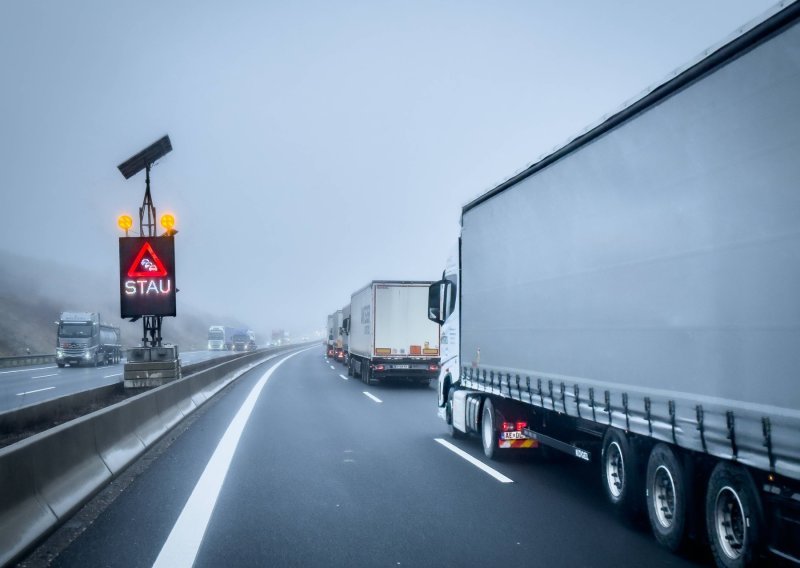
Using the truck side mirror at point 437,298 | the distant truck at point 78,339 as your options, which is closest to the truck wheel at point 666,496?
the truck side mirror at point 437,298

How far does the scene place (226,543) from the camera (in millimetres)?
5859

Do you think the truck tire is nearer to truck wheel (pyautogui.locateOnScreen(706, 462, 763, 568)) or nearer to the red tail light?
the red tail light

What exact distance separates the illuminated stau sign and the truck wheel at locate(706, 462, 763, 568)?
18.0m

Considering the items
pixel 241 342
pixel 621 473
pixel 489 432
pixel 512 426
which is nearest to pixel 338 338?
pixel 241 342

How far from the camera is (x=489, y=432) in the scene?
10.1 metres

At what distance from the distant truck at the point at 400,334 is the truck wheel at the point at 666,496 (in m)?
17.8

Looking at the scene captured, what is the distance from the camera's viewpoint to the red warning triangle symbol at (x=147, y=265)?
2058 cm

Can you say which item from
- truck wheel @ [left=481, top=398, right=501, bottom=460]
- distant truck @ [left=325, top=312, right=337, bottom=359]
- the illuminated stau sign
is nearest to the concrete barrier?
truck wheel @ [left=481, top=398, right=501, bottom=460]

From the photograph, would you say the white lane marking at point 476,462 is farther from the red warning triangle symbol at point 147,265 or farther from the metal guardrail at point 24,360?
the metal guardrail at point 24,360

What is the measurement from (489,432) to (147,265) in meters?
13.9

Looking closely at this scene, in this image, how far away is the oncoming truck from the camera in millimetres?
4410

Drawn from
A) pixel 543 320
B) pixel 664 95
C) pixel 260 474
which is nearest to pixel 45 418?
pixel 260 474

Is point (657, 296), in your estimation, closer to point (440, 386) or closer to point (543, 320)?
point (543, 320)

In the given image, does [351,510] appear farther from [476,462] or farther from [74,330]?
[74,330]
